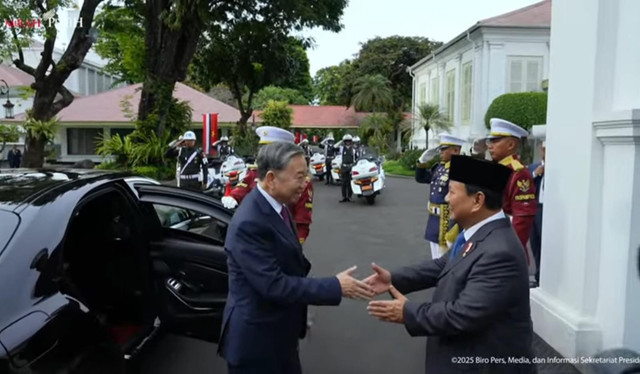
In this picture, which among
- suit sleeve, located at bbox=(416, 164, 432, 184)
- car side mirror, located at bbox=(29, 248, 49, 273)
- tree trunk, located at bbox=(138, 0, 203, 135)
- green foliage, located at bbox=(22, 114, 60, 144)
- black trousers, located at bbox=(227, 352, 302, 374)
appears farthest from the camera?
tree trunk, located at bbox=(138, 0, 203, 135)

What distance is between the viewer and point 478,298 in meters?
1.96

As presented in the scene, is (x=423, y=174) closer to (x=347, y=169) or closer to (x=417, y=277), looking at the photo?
(x=417, y=277)

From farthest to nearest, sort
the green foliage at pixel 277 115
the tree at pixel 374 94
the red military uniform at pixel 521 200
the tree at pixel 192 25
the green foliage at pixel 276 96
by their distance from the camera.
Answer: the green foliage at pixel 276 96, the tree at pixel 374 94, the green foliage at pixel 277 115, the tree at pixel 192 25, the red military uniform at pixel 521 200

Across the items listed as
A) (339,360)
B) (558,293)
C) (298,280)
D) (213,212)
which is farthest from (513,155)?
(298,280)

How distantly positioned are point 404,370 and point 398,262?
146 inches

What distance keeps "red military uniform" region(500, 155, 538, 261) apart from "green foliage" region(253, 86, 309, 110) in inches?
1823

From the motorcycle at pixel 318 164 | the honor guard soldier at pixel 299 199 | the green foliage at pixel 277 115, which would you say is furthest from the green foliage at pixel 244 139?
the honor guard soldier at pixel 299 199

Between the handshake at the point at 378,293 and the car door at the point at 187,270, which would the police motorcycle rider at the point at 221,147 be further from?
the handshake at the point at 378,293

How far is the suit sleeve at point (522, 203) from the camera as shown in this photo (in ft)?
13.9

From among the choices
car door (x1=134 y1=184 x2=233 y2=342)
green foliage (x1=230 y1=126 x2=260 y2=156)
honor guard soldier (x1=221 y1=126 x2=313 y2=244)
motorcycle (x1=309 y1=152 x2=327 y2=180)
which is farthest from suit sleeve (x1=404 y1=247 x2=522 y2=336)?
motorcycle (x1=309 y1=152 x2=327 y2=180)

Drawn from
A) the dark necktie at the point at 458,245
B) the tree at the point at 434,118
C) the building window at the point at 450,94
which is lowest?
the dark necktie at the point at 458,245

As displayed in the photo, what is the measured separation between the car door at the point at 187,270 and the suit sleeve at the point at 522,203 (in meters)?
2.23

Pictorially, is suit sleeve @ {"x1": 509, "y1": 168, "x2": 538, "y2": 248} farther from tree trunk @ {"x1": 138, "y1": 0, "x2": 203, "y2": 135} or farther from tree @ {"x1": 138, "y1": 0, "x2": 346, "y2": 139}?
tree trunk @ {"x1": 138, "y1": 0, "x2": 203, "y2": 135}

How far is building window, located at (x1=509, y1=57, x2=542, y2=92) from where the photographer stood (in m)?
22.1
